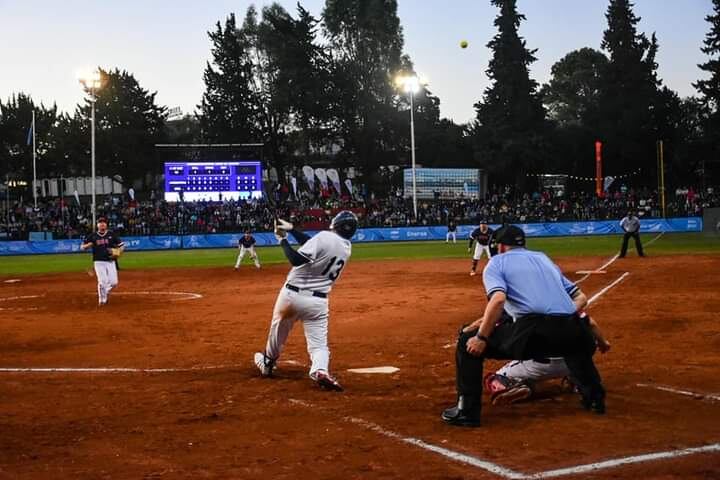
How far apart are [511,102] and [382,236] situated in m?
22.4

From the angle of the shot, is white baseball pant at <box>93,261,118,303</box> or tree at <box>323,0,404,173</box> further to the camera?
tree at <box>323,0,404,173</box>

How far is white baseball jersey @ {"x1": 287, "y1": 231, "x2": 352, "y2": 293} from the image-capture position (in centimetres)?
854

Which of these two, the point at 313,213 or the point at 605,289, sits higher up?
the point at 313,213

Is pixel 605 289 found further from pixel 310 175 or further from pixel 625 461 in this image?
pixel 310 175

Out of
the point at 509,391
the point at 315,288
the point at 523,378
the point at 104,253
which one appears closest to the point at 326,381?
the point at 315,288

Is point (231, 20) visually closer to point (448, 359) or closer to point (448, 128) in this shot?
point (448, 128)

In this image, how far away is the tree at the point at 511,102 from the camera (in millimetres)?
66562

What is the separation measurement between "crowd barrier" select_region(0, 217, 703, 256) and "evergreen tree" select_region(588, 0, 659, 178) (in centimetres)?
2035

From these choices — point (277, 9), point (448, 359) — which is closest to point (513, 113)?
point (277, 9)

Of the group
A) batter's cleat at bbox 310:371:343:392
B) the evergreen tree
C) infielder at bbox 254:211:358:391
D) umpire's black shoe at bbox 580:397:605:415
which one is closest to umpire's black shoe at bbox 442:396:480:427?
umpire's black shoe at bbox 580:397:605:415

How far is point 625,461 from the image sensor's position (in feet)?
17.9

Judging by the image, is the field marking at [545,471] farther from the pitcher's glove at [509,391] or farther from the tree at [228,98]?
the tree at [228,98]

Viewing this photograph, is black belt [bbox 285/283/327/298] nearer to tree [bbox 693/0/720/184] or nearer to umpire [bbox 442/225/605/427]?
umpire [bbox 442/225/605/427]

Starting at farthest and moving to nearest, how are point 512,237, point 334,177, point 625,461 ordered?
point 334,177, point 512,237, point 625,461
